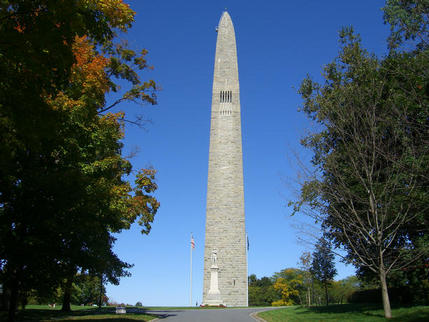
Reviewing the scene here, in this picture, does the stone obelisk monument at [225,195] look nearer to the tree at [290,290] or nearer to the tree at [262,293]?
Result: the tree at [290,290]

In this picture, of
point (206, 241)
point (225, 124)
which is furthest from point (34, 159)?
point (225, 124)

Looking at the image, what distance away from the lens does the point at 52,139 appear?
9844mm

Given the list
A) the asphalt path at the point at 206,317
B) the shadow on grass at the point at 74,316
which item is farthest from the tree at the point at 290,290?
A: the shadow on grass at the point at 74,316

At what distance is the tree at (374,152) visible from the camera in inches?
640

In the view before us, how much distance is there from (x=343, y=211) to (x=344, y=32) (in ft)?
29.5

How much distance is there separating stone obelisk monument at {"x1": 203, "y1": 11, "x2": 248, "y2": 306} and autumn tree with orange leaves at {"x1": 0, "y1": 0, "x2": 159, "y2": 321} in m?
23.3

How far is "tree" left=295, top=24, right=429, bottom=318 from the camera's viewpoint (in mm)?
16250

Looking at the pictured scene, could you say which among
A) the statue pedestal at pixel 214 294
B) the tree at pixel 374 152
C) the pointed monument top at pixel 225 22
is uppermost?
the pointed monument top at pixel 225 22

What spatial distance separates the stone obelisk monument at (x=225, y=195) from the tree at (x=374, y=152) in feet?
59.4

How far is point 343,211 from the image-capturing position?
62.6 ft

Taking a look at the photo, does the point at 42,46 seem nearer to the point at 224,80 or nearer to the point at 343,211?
the point at 343,211

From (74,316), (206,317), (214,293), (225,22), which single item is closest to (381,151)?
(206,317)

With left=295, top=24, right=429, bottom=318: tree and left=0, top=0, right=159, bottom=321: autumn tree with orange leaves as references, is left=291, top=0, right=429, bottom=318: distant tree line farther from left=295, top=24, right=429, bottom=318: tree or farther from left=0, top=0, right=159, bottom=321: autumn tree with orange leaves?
left=0, top=0, right=159, bottom=321: autumn tree with orange leaves

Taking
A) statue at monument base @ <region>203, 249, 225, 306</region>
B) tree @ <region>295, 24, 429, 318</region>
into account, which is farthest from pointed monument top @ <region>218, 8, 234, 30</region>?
tree @ <region>295, 24, 429, 318</region>
